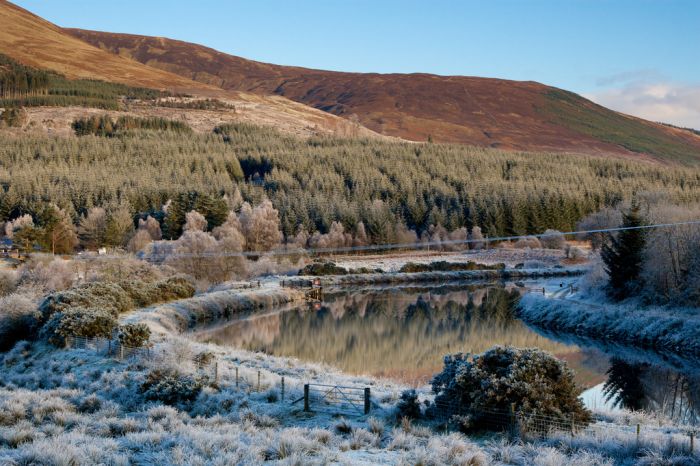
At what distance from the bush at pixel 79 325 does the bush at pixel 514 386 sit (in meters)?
17.3

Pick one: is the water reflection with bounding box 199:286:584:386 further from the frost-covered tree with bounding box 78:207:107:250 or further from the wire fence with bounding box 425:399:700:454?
the frost-covered tree with bounding box 78:207:107:250

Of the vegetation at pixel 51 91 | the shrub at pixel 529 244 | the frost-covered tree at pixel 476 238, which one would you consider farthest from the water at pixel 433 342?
the vegetation at pixel 51 91

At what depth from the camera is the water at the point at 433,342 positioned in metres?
24.2

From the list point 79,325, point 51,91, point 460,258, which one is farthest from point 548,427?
point 51,91

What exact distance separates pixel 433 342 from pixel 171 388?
62.6ft

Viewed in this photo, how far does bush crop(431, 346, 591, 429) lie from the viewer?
1509 cm

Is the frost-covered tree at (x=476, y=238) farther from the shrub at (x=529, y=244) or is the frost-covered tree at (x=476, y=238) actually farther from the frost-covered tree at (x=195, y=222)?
the frost-covered tree at (x=195, y=222)

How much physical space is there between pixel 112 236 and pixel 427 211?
4647 cm

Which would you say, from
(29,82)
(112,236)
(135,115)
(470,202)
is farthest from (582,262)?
(29,82)

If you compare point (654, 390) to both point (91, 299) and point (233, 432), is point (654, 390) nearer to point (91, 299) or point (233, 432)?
point (233, 432)

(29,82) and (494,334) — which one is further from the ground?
(29,82)

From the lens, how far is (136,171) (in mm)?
115000

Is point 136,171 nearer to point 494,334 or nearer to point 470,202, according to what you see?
point 470,202

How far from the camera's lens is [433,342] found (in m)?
35.3
